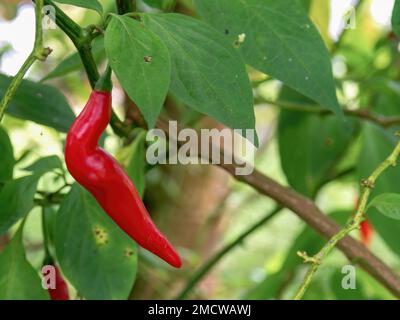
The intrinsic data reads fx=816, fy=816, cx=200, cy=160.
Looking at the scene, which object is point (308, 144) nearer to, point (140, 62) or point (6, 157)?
point (6, 157)

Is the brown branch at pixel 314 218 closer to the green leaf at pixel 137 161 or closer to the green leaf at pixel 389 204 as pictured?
the green leaf at pixel 137 161

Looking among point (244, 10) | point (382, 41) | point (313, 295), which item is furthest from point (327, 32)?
point (244, 10)

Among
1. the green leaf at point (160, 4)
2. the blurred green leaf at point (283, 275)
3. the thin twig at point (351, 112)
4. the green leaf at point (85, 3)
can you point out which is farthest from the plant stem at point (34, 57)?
the blurred green leaf at point (283, 275)

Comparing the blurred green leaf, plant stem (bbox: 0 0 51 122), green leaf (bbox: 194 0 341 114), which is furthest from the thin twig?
plant stem (bbox: 0 0 51 122)

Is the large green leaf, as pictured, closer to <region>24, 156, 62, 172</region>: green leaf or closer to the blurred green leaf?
the blurred green leaf

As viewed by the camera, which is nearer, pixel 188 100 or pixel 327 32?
pixel 188 100
